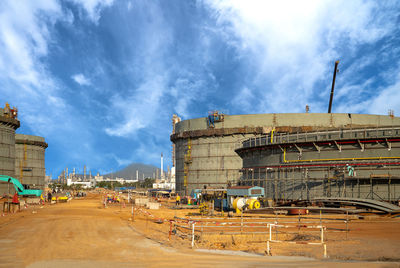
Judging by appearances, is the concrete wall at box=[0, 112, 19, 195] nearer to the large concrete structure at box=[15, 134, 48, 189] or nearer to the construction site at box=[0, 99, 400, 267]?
the construction site at box=[0, 99, 400, 267]

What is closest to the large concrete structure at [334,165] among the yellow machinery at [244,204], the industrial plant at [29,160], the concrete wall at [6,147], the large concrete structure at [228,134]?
the yellow machinery at [244,204]

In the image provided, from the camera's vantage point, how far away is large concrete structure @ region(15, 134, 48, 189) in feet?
259

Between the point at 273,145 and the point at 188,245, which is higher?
the point at 273,145

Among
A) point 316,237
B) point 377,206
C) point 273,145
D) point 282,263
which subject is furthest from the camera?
point 273,145

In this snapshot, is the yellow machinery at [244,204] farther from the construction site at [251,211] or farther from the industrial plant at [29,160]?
the industrial plant at [29,160]

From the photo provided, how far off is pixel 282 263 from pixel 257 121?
5288cm

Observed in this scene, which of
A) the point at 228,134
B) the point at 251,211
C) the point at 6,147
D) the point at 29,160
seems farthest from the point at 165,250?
the point at 29,160

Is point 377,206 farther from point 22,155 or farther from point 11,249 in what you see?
point 22,155

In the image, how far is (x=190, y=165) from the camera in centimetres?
6750

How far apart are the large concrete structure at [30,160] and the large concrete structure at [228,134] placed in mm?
38213

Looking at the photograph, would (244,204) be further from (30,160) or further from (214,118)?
(30,160)

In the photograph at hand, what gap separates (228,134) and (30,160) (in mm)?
50737

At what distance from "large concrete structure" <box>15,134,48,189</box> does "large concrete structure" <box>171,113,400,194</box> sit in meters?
38.2

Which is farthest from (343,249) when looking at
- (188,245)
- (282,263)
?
(188,245)
